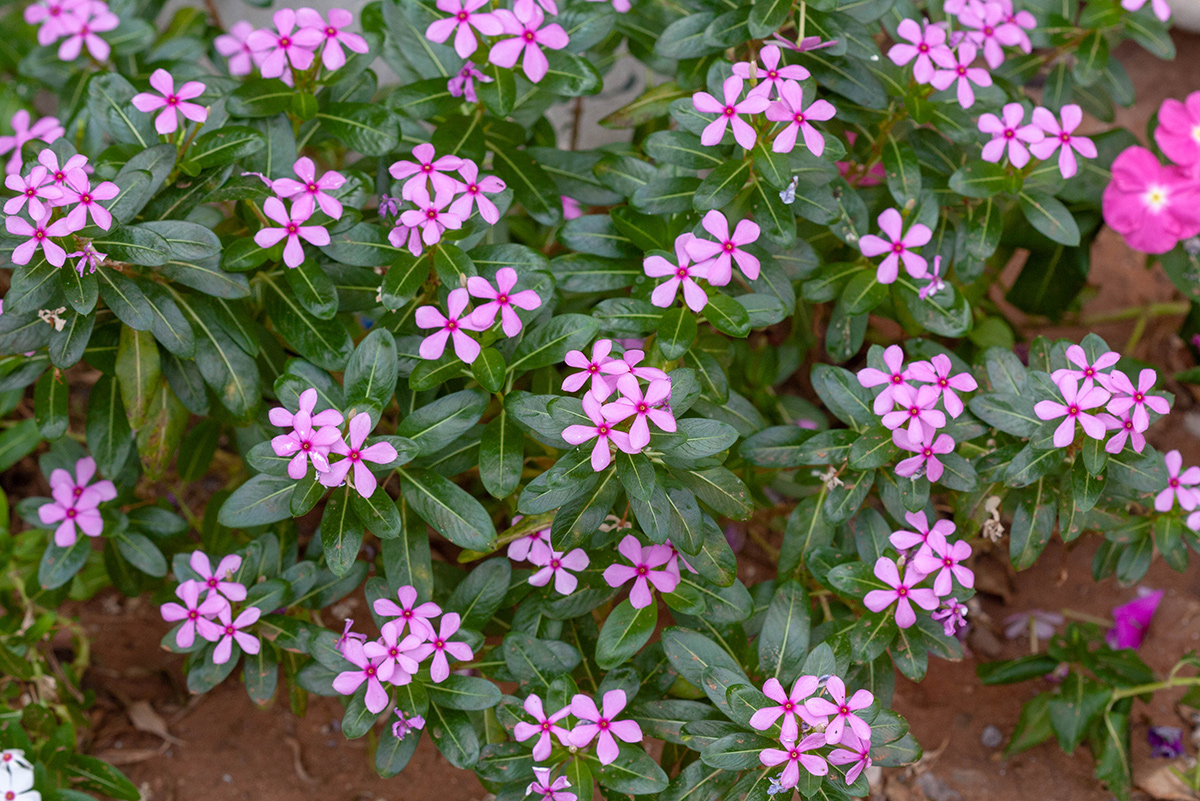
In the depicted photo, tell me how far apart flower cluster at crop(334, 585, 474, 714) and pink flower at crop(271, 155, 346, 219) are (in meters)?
0.74

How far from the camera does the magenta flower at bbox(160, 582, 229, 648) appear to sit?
6.37ft

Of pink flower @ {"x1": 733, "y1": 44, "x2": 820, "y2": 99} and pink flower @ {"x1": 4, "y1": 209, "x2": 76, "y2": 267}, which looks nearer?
pink flower @ {"x1": 4, "y1": 209, "x2": 76, "y2": 267}

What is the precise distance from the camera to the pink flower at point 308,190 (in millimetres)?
1873

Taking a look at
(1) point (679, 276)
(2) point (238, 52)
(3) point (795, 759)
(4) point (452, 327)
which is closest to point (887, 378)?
(1) point (679, 276)

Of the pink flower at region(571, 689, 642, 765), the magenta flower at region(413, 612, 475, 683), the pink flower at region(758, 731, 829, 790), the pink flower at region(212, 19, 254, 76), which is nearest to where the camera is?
the pink flower at region(758, 731, 829, 790)

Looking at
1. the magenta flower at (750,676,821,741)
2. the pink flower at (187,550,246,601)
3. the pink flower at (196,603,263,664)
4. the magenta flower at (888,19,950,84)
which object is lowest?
the pink flower at (196,603,263,664)

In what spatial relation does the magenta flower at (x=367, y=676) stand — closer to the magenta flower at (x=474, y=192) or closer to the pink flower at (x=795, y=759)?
the pink flower at (x=795, y=759)

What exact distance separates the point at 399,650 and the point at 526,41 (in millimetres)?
1219

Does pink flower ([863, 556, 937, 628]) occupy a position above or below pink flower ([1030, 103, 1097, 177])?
below

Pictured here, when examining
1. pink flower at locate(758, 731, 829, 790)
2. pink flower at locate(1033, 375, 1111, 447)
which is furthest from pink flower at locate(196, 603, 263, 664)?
pink flower at locate(1033, 375, 1111, 447)

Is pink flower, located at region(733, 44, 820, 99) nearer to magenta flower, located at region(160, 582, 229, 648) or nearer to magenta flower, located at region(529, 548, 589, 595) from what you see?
magenta flower, located at region(529, 548, 589, 595)

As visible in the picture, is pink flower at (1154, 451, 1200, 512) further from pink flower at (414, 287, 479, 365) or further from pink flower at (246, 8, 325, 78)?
pink flower at (246, 8, 325, 78)

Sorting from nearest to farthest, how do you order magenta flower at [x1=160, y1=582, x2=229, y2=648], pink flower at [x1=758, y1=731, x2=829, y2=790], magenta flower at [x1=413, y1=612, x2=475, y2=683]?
pink flower at [x1=758, y1=731, x2=829, y2=790] → magenta flower at [x1=413, y1=612, x2=475, y2=683] → magenta flower at [x1=160, y1=582, x2=229, y2=648]

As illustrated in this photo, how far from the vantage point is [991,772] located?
2.53m
